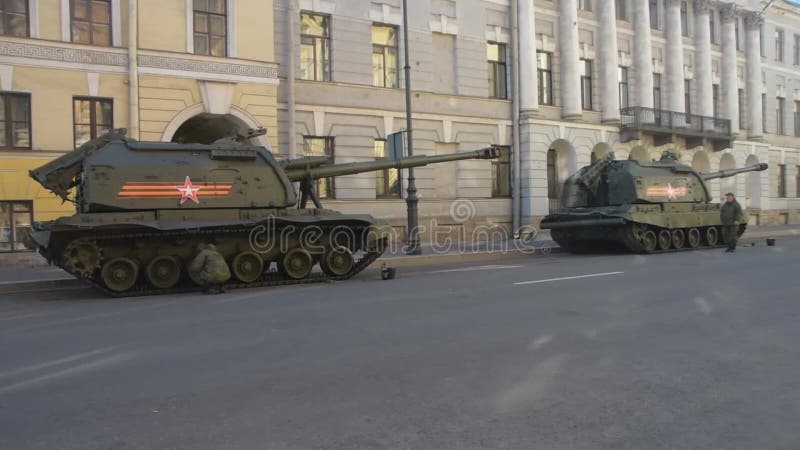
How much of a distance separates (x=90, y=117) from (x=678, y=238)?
16199 mm

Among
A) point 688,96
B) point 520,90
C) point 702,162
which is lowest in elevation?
point 702,162

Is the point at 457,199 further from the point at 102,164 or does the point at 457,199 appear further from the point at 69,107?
the point at 102,164

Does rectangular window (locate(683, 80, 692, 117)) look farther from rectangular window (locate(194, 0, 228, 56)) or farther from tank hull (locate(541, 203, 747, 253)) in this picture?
rectangular window (locate(194, 0, 228, 56))

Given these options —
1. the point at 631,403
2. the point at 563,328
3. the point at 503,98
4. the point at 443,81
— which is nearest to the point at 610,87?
the point at 503,98

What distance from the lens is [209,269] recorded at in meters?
10.6

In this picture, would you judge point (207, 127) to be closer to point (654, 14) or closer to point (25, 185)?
point (25, 185)

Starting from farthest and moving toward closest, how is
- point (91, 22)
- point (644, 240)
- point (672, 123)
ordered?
point (672, 123) < point (644, 240) < point (91, 22)

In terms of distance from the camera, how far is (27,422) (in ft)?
13.8

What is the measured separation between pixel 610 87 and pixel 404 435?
2664cm

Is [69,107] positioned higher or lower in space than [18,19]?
lower

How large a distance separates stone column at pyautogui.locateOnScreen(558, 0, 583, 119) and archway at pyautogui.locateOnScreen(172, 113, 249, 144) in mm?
13668

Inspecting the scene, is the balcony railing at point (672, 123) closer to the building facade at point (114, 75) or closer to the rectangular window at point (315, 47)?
the rectangular window at point (315, 47)

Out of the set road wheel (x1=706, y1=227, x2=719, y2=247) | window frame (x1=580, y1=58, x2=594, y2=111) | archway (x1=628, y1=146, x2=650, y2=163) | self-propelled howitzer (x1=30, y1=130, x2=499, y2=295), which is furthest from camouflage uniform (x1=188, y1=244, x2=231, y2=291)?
archway (x1=628, y1=146, x2=650, y2=163)

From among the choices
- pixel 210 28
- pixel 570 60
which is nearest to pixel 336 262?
pixel 210 28
